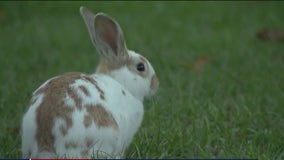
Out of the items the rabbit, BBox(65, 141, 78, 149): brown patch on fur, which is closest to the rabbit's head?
the rabbit

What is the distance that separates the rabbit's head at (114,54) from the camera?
3.47 metres

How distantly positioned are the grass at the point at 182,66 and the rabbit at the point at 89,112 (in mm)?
421

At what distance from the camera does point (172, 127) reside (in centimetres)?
403

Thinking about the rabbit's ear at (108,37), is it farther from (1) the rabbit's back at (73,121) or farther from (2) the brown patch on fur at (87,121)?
(2) the brown patch on fur at (87,121)

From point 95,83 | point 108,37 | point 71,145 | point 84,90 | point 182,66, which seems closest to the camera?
Result: point 71,145

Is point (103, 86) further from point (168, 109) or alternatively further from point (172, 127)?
point (168, 109)

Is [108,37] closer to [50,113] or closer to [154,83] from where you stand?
[154,83]

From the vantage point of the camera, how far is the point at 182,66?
5.89m

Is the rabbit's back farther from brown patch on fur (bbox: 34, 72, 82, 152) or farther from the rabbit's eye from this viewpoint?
Result: the rabbit's eye

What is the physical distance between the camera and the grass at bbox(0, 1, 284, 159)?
3820 millimetres

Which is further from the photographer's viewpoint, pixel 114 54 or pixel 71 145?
pixel 114 54

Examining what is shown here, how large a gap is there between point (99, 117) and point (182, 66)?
3.02 m

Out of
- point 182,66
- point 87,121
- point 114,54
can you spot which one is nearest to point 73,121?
point 87,121

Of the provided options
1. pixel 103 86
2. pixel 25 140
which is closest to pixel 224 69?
pixel 103 86
